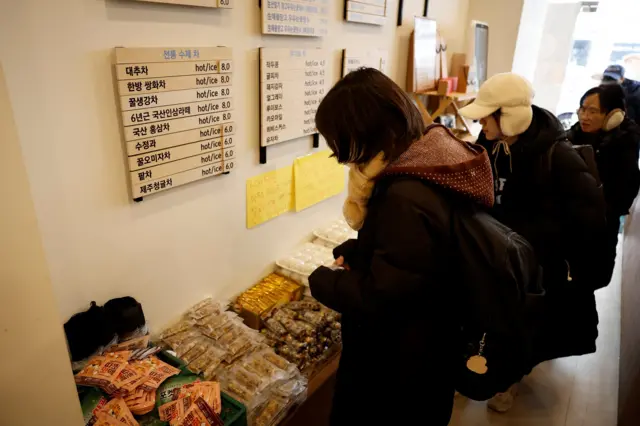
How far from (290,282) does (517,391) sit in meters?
1.24

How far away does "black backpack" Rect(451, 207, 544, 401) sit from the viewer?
917 mm

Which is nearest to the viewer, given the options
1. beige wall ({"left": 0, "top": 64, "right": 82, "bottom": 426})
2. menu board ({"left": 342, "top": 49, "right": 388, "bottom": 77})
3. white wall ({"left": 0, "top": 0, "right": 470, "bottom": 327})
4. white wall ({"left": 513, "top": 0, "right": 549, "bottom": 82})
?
beige wall ({"left": 0, "top": 64, "right": 82, "bottom": 426})

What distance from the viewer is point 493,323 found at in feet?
3.15

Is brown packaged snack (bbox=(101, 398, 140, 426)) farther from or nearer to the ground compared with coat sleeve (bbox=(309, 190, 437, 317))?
nearer to the ground

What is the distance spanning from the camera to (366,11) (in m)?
2.02

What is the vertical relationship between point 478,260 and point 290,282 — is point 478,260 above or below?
above

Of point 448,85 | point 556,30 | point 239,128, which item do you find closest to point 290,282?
point 239,128

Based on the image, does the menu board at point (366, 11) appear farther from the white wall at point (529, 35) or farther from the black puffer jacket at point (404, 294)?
the white wall at point (529, 35)

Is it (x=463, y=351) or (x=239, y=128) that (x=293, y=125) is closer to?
(x=239, y=128)

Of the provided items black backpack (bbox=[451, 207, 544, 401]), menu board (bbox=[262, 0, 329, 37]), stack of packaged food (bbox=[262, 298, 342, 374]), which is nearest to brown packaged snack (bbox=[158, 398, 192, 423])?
stack of packaged food (bbox=[262, 298, 342, 374])

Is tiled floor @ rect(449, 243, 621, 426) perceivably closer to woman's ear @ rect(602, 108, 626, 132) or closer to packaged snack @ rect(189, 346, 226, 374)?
packaged snack @ rect(189, 346, 226, 374)

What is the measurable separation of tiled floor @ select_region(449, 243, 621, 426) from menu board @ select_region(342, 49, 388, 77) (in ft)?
5.40

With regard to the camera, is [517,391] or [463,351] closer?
[463,351]

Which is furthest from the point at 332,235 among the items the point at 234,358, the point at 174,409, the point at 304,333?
the point at 174,409
